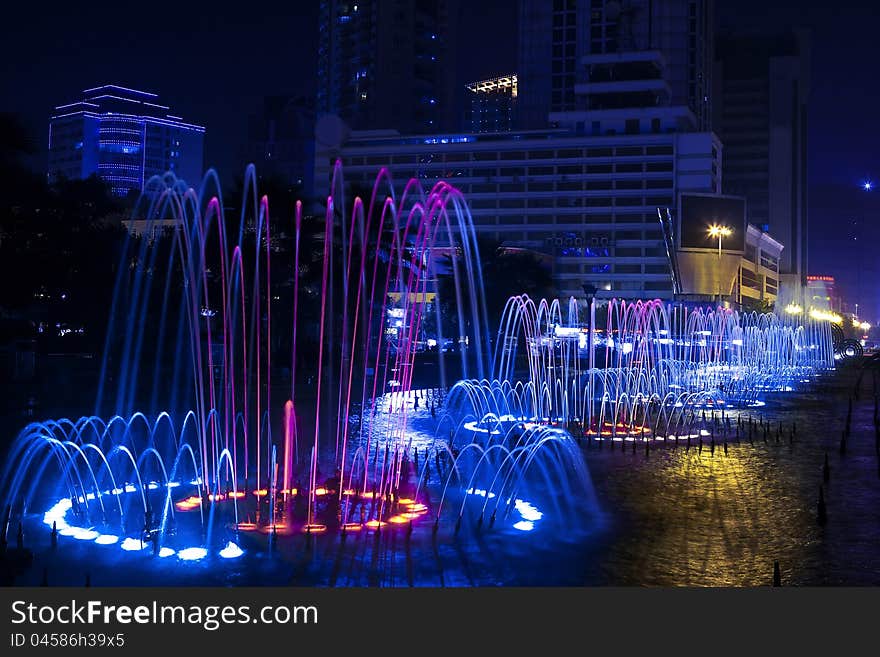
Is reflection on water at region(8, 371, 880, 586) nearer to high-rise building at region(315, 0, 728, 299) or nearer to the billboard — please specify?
the billboard

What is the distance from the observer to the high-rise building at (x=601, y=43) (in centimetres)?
12312

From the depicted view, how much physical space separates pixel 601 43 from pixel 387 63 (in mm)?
35018

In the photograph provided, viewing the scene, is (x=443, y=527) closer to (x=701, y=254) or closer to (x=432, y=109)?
(x=701, y=254)

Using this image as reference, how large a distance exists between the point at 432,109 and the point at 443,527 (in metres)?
143

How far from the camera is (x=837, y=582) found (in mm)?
9219

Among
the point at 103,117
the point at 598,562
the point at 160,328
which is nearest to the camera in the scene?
the point at 598,562

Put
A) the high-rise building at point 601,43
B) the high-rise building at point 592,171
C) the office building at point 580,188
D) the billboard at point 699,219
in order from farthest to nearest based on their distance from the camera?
the high-rise building at point 601,43
the high-rise building at point 592,171
the office building at point 580,188
the billboard at point 699,219

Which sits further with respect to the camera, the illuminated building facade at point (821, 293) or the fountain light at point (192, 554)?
the illuminated building facade at point (821, 293)

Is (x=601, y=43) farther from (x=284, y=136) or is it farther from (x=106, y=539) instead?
(x=106, y=539)

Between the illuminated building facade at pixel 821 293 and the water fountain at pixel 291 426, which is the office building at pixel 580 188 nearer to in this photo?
the water fountain at pixel 291 426

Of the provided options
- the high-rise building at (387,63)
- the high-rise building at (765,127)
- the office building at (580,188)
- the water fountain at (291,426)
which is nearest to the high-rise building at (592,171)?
the office building at (580,188)

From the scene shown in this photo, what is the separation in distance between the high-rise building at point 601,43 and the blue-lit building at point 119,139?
7074 cm

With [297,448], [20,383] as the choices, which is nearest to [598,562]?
[297,448]

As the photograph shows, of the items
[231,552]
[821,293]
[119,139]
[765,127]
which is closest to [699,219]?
[765,127]
